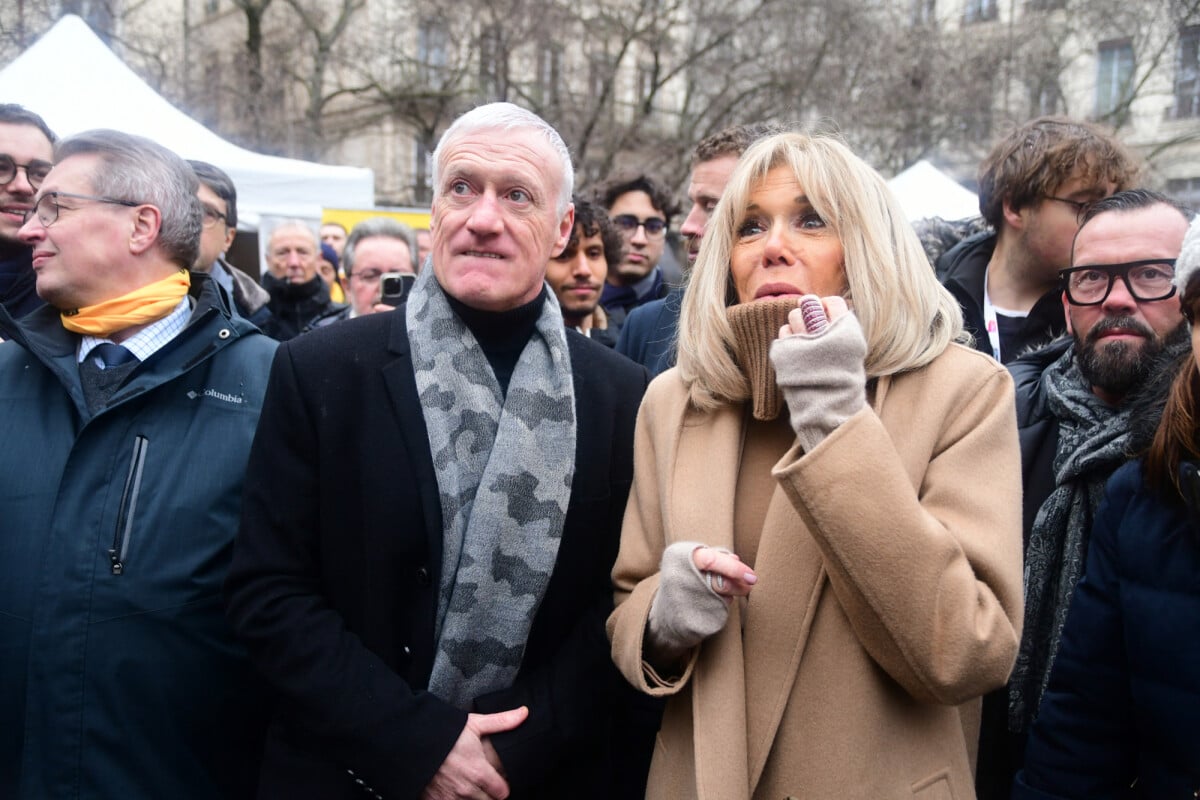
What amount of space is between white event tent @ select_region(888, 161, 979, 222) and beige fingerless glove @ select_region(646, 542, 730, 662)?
8.05 metres

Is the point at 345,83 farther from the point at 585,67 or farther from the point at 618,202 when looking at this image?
the point at 618,202

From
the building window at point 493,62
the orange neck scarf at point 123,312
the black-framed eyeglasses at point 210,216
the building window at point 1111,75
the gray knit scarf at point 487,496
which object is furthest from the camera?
the building window at point 1111,75

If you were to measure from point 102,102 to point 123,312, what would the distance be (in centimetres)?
556

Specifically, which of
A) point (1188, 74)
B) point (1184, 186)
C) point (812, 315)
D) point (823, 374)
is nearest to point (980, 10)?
point (1188, 74)

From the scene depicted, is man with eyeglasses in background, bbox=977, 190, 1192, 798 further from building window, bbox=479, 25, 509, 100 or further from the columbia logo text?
building window, bbox=479, 25, 509, 100

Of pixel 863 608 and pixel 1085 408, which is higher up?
pixel 1085 408

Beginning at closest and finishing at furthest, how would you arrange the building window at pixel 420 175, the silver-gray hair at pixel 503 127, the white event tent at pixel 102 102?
the silver-gray hair at pixel 503 127 < the white event tent at pixel 102 102 < the building window at pixel 420 175

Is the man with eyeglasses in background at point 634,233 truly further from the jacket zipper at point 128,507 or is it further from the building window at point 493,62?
the building window at point 493,62

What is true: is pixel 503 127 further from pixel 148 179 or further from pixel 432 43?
pixel 432 43

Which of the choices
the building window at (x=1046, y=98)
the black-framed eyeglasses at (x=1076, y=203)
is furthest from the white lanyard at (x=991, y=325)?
the building window at (x=1046, y=98)

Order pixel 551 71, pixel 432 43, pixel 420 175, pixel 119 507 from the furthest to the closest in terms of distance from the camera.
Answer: pixel 420 175
pixel 432 43
pixel 551 71
pixel 119 507

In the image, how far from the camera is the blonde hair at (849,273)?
1.91 m

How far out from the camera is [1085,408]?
2.34 m

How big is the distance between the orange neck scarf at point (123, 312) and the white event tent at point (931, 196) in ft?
25.5
